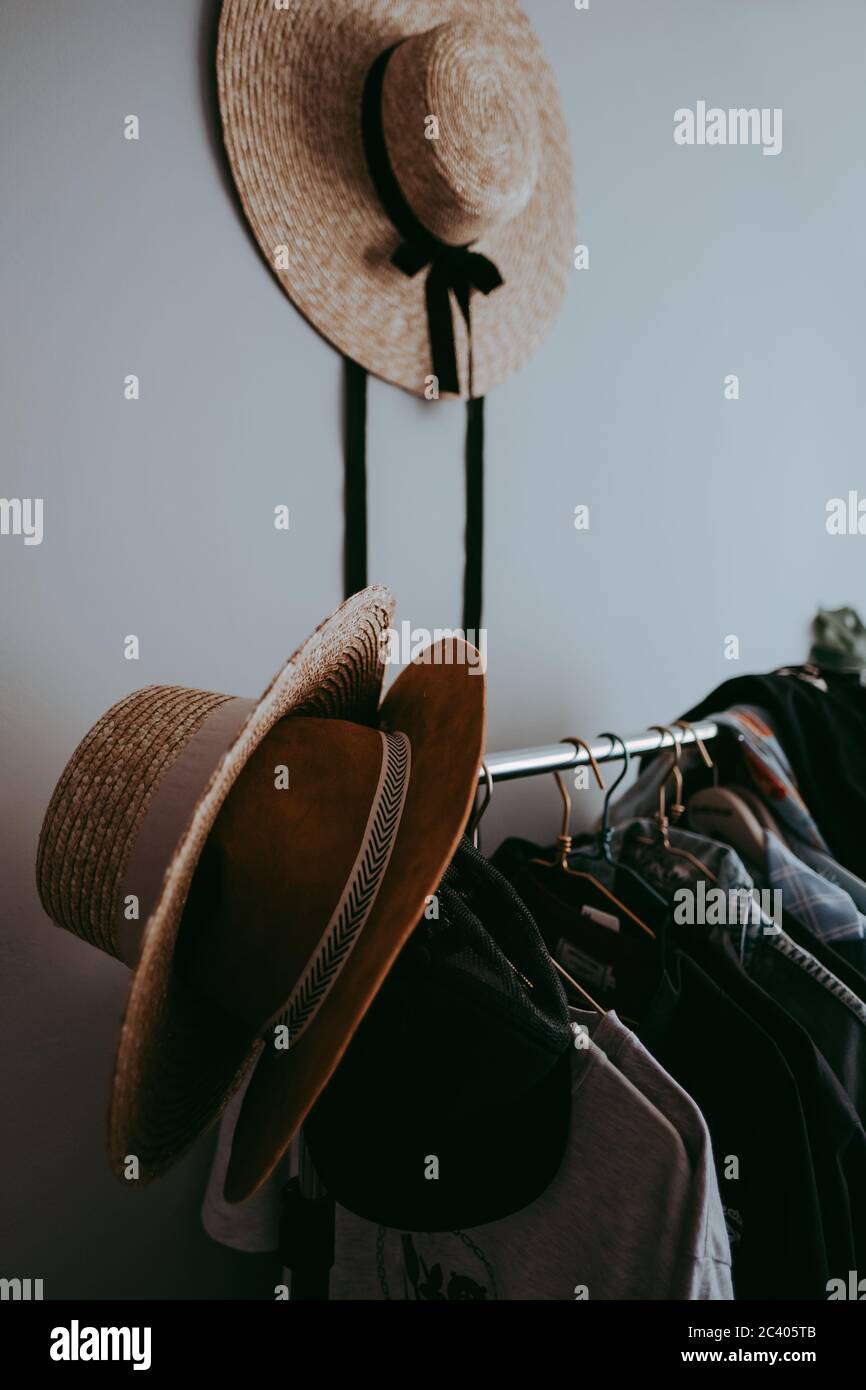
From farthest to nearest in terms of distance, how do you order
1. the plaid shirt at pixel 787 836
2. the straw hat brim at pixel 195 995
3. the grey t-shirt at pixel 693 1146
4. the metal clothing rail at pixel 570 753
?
1. the plaid shirt at pixel 787 836
2. the metal clothing rail at pixel 570 753
3. the grey t-shirt at pixel 693 1146
4. the straw hat brim at pixel 195 995

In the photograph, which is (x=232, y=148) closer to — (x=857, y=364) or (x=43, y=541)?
(x=43, y=541)

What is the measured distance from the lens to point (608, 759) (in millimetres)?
872

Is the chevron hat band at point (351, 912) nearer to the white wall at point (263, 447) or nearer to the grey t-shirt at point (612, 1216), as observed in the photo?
the grey t-shirt at point (612, 1216)

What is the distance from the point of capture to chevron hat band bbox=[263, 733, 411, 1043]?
52 cm

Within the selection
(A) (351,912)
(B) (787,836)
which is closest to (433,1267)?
(A) (351,912)

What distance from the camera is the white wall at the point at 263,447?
785 mm

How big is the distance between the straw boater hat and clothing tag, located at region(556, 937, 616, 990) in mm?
301

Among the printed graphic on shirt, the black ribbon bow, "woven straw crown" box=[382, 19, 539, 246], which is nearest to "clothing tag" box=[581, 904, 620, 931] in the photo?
the printed graphic on shirt

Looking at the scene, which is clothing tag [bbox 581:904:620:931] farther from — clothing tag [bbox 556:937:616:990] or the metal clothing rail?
the metal clothing rail

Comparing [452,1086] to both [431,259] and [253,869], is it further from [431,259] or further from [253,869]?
[431,259]

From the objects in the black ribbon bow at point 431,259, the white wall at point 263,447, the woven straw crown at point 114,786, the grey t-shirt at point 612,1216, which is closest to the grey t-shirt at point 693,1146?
the grey t-shirt at point 612,1216

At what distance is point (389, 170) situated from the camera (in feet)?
2.92

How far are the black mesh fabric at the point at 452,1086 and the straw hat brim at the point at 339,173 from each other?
2.18 feet
